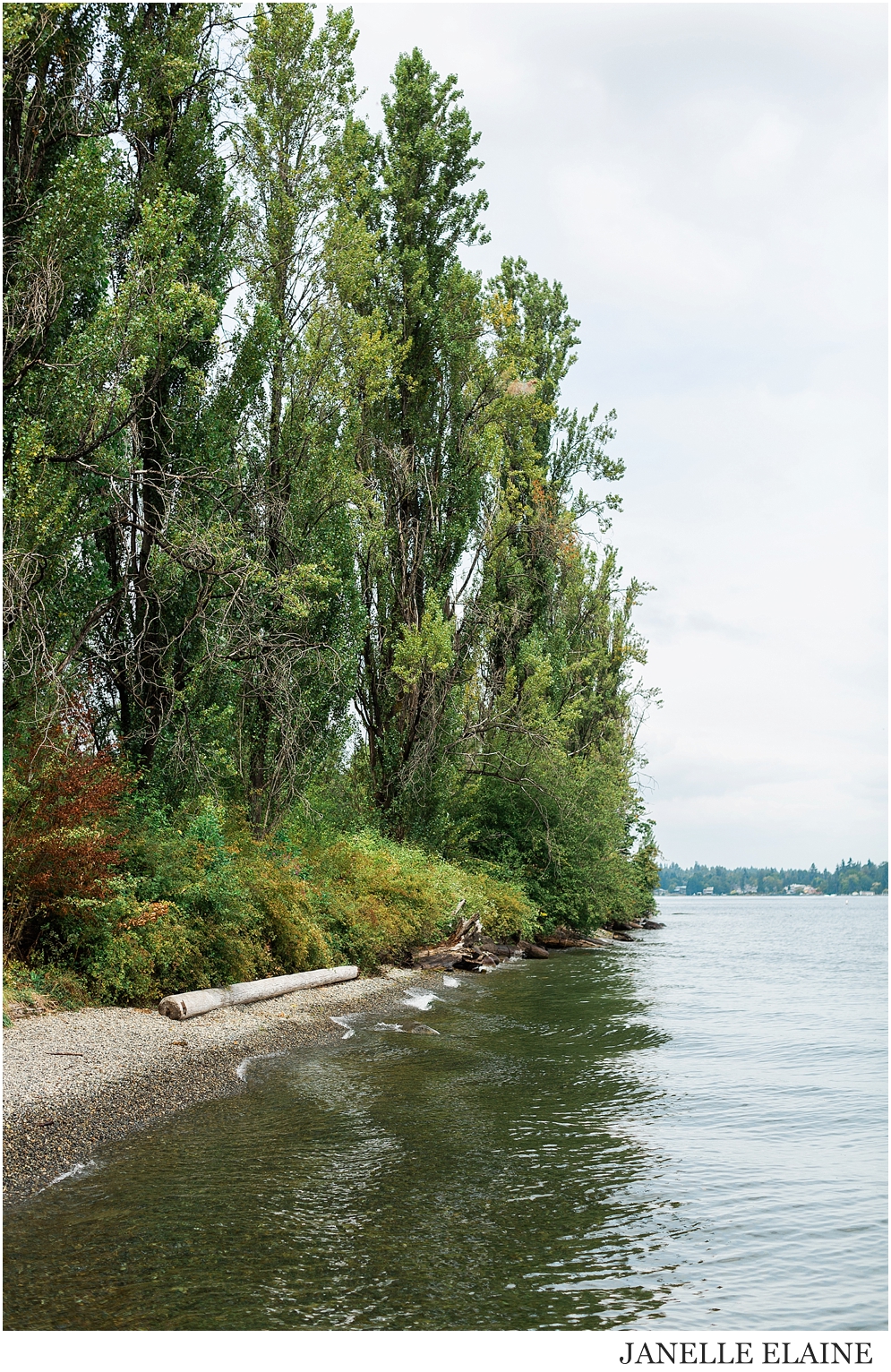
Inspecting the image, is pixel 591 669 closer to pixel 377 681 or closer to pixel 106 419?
pixel 377 681

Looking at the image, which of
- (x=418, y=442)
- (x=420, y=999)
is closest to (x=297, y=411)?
(x=418, y=442)

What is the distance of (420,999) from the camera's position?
596 inches

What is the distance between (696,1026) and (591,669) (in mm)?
20974

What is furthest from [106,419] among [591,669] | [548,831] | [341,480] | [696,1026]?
[591,669]

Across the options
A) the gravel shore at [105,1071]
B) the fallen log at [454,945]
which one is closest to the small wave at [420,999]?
the fallen log at [454,945]

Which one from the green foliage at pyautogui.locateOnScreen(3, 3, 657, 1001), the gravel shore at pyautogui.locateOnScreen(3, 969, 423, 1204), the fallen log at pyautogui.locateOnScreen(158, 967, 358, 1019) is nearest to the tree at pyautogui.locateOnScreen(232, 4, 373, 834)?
the green foliage at pyautogui.locateOnScreen(3, 3, 657, 1001)

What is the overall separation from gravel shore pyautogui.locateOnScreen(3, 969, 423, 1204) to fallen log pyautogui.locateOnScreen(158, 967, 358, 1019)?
11cm

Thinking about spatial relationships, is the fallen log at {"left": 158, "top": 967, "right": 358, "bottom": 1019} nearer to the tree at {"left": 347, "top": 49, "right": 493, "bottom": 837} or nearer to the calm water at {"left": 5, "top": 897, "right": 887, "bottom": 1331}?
the calm water at {"left": 5, "top": 897, "right": 887, "bottom": 1331}

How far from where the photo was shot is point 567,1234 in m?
5.97

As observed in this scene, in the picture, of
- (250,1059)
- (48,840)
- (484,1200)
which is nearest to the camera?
(484,1200)

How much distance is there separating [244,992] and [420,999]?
12.7 feet

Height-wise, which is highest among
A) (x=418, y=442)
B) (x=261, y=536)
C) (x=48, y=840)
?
(x=418, y=442)
